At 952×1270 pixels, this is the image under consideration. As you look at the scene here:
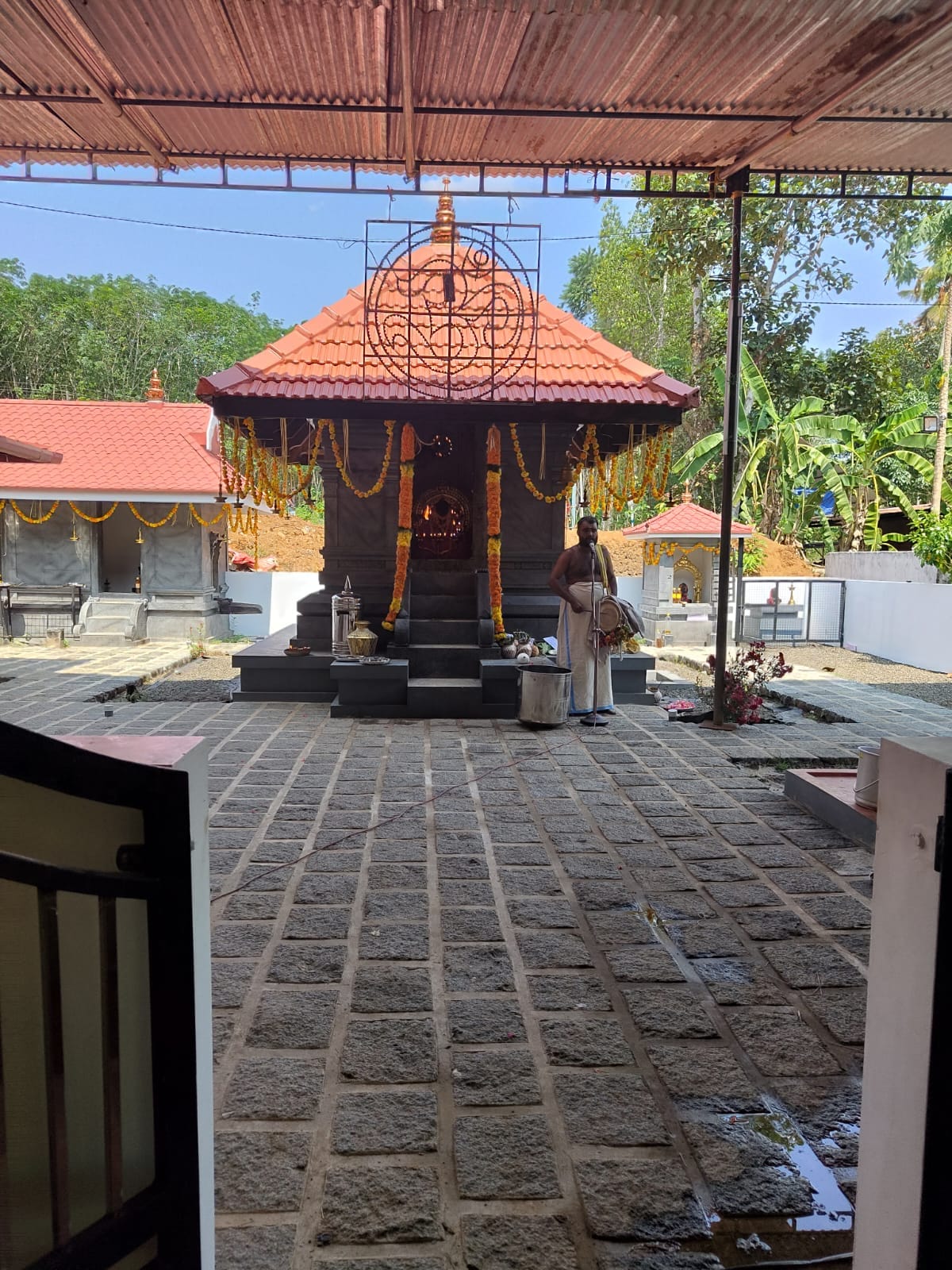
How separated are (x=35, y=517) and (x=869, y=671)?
15476mm

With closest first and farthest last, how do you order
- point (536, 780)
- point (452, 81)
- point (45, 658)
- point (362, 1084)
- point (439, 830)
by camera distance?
point (362, 1084) < point (452, 81) < point (439, 830) < point (536, 780) < point (45, 658)

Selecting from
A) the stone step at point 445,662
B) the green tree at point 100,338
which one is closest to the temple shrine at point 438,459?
the stone step at point 445,662

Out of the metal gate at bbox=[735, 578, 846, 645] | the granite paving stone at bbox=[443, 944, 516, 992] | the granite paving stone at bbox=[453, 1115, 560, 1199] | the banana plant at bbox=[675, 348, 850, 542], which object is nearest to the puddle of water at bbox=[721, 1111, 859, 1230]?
the granite paving stone at bbox=[453, 1115, 560, 1199]

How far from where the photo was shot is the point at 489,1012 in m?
3.14

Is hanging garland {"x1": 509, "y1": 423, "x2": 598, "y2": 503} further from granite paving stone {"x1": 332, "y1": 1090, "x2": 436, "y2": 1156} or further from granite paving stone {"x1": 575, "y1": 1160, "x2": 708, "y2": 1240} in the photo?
granite paving stone {"x1": 575, "y1": 1160, "x2": 708, "y2": 1240}

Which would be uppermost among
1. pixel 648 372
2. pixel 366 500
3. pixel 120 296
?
pixel 120 296

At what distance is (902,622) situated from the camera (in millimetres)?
15273

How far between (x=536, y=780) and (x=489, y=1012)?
3467 mm

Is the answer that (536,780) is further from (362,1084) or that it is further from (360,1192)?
(360,1192)

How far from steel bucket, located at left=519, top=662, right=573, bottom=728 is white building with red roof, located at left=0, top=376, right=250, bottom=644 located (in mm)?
9250

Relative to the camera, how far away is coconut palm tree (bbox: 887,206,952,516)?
19.9m

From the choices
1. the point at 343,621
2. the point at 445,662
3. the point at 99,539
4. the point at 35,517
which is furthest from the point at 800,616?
the point at 35,517

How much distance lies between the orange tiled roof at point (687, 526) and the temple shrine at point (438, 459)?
5.41 meters

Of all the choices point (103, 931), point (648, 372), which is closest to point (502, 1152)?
point (103, 931)
